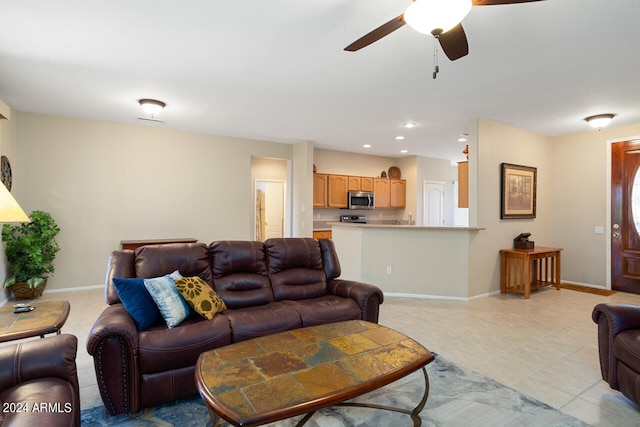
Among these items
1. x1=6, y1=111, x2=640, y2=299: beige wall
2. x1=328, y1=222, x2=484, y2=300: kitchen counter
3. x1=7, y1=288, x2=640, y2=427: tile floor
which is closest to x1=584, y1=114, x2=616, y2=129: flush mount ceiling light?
x1=6, y1=111, x2=640, y2=299: beige wall

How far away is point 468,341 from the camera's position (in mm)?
3152

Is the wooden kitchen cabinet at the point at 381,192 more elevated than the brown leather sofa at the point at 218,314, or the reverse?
the wooden kitchen cabinet at the point at 381,192

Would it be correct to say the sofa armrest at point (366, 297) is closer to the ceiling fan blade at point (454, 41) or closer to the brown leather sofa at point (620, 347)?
the brown leather sofa at point (620, 347)

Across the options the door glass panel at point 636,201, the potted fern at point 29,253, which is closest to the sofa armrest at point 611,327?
the door glass panel at point 636,201

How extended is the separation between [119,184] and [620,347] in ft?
20.0

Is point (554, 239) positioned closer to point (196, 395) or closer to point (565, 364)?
point (565, 364)

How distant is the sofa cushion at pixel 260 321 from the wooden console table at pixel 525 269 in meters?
3.71

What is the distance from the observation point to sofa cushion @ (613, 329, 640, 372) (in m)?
2.04

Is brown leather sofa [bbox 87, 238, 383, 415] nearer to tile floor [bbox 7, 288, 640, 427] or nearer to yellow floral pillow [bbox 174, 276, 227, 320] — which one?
yellow floral pillow [bbox 174, 276, 227, 320]

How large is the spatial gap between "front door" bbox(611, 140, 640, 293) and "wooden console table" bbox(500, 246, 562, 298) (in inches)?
32.6

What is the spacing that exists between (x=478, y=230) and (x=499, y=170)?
1017mm

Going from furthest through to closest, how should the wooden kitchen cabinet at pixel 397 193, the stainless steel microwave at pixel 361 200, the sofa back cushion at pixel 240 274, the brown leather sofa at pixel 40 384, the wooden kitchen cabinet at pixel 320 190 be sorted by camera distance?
the wooden kitchen cabinet at pixel 397 193, the stainless steel microwave at pixel 361 200, the wooden kitchen cabinet at pixel 320 190, the sofa back cushion at pixel 240 274, the brown leather sofa at pixel 40 384

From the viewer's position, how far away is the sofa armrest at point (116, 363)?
6.11 ft

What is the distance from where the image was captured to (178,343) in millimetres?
2053
